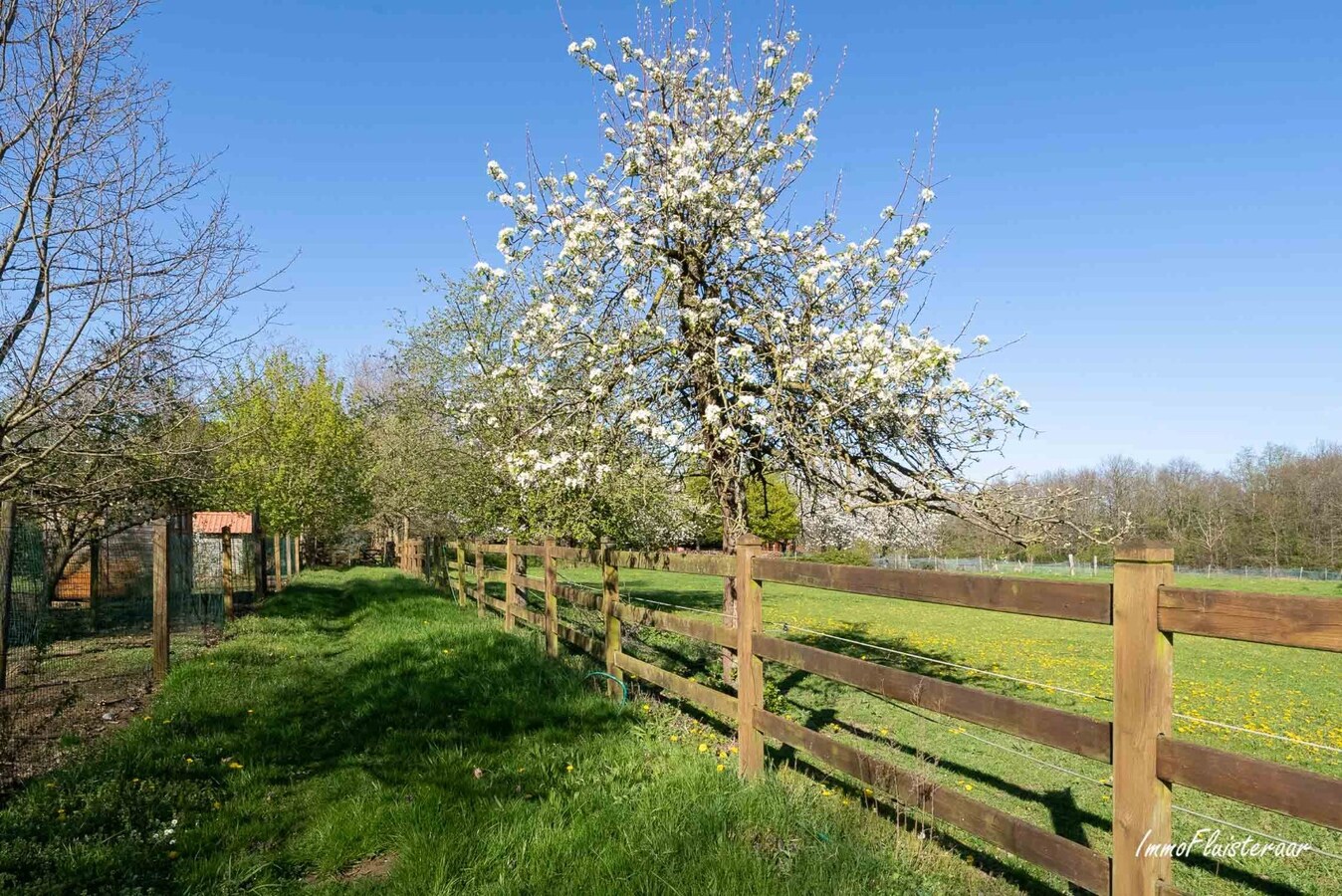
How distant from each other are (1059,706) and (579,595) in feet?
22.3

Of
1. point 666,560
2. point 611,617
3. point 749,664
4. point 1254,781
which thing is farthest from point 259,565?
point 1254,781

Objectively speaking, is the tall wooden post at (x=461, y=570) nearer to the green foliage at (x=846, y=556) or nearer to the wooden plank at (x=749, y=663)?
the wooden plank at (x=749, y=663)

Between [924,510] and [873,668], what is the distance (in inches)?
165

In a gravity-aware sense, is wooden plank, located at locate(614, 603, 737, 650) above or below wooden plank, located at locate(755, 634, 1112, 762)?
below

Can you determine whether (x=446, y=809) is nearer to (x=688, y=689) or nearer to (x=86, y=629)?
(x=688, y=689)

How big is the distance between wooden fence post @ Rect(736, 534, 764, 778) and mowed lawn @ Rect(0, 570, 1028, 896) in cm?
21

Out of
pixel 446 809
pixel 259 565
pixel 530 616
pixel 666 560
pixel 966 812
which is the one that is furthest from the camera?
pixel 259 565

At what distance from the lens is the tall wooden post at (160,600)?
859 centimetres

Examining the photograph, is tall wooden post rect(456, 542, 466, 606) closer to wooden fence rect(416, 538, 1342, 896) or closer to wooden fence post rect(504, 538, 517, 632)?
wooden fence post rect(504, 538, 517, 632)

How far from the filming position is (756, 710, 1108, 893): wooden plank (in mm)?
2912

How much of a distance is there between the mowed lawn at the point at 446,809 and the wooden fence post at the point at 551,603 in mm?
1678

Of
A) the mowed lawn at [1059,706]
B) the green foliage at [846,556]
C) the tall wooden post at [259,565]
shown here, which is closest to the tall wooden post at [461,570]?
the mowed lawn at [1059,706]

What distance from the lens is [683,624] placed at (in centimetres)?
611

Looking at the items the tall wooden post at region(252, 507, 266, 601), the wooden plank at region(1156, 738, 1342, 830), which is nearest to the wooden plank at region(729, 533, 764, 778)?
the wooden plank at region(1156, 738, 1342, 830)
